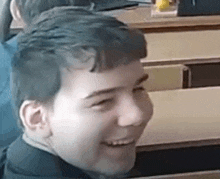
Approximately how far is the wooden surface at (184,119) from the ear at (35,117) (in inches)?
8.3

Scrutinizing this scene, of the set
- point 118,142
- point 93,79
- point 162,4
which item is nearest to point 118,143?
point 118,142

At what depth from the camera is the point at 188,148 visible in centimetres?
73

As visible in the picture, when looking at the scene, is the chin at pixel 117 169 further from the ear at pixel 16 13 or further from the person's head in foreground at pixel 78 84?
the ear at pixel 16 13

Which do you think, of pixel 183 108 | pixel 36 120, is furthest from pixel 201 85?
pixel 36 120

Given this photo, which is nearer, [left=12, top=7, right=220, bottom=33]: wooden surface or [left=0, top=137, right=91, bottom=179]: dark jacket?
[left=0, top=137, right=91, bottom=179]: dark jacket

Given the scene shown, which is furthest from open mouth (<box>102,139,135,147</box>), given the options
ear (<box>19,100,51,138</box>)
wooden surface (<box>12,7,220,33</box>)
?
wooden surface (<box>12,7,220,33</box>)

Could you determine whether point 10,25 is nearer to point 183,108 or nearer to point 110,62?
point 110,62

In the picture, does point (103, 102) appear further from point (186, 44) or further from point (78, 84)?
point (186, 44)

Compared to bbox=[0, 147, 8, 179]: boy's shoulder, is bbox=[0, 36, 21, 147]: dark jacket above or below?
above

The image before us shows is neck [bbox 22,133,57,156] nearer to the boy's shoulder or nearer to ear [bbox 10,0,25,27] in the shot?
the boy's shoulder

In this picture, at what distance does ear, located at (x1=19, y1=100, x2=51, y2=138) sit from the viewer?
0.58 metres

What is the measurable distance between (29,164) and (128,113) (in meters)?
0.19

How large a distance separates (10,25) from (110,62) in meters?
0.18

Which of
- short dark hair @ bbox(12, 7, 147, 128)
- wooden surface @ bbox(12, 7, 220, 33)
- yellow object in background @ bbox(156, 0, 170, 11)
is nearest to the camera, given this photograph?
short dark hair @ bbox(12, 7, 147, 128)
